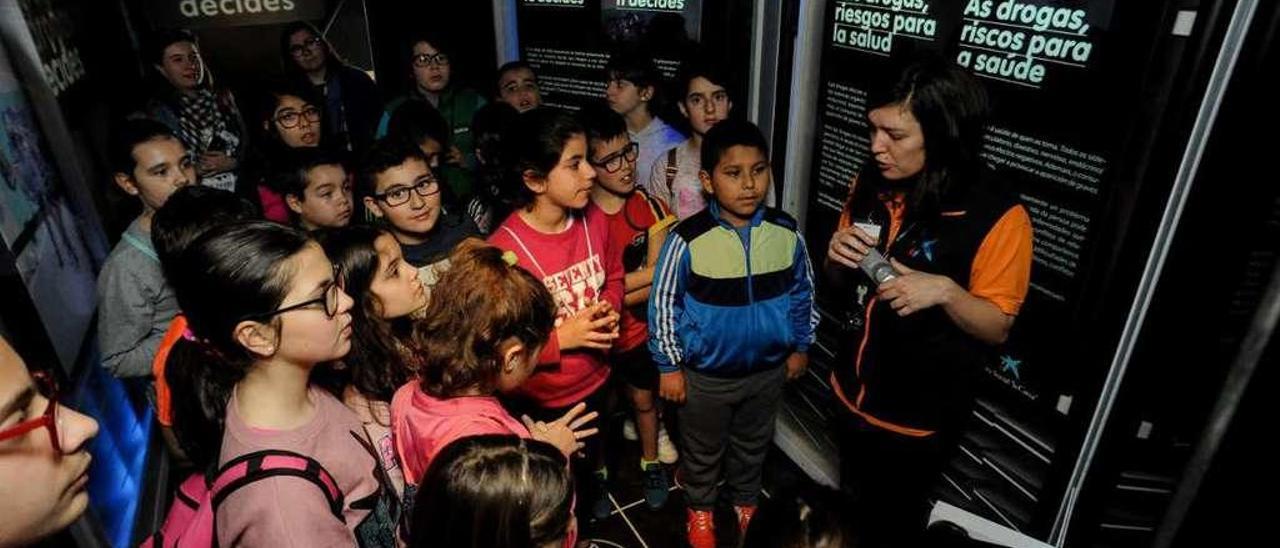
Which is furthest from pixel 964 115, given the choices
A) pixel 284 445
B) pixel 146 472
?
pixel 146 472

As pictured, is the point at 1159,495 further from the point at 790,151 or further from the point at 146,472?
the point at 146,472

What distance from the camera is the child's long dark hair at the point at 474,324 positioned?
5.28ft

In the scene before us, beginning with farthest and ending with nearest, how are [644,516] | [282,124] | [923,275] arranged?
[282,124] < [644,516] < [923,275]

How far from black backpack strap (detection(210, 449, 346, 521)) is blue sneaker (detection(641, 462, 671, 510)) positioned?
1.96 meters

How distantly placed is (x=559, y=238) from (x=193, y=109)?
11.1 ft

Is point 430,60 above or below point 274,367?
above

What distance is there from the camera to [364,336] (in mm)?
1948

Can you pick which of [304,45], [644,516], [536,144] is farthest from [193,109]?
[644,516]

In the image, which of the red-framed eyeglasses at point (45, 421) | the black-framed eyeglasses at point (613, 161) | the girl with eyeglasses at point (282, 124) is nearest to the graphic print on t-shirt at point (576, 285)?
the black-framed eyeglasses at point (613, 161)

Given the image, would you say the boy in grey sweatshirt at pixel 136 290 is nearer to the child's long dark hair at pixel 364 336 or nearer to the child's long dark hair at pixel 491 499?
the child's long dark hair at pixel 364 336

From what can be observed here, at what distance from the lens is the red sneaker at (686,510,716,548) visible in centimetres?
283

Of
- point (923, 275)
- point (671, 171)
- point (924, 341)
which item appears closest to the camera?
point (923, 275)

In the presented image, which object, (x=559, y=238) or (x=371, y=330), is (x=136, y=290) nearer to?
(x=371, y=330)

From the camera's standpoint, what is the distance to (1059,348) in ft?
6.95
